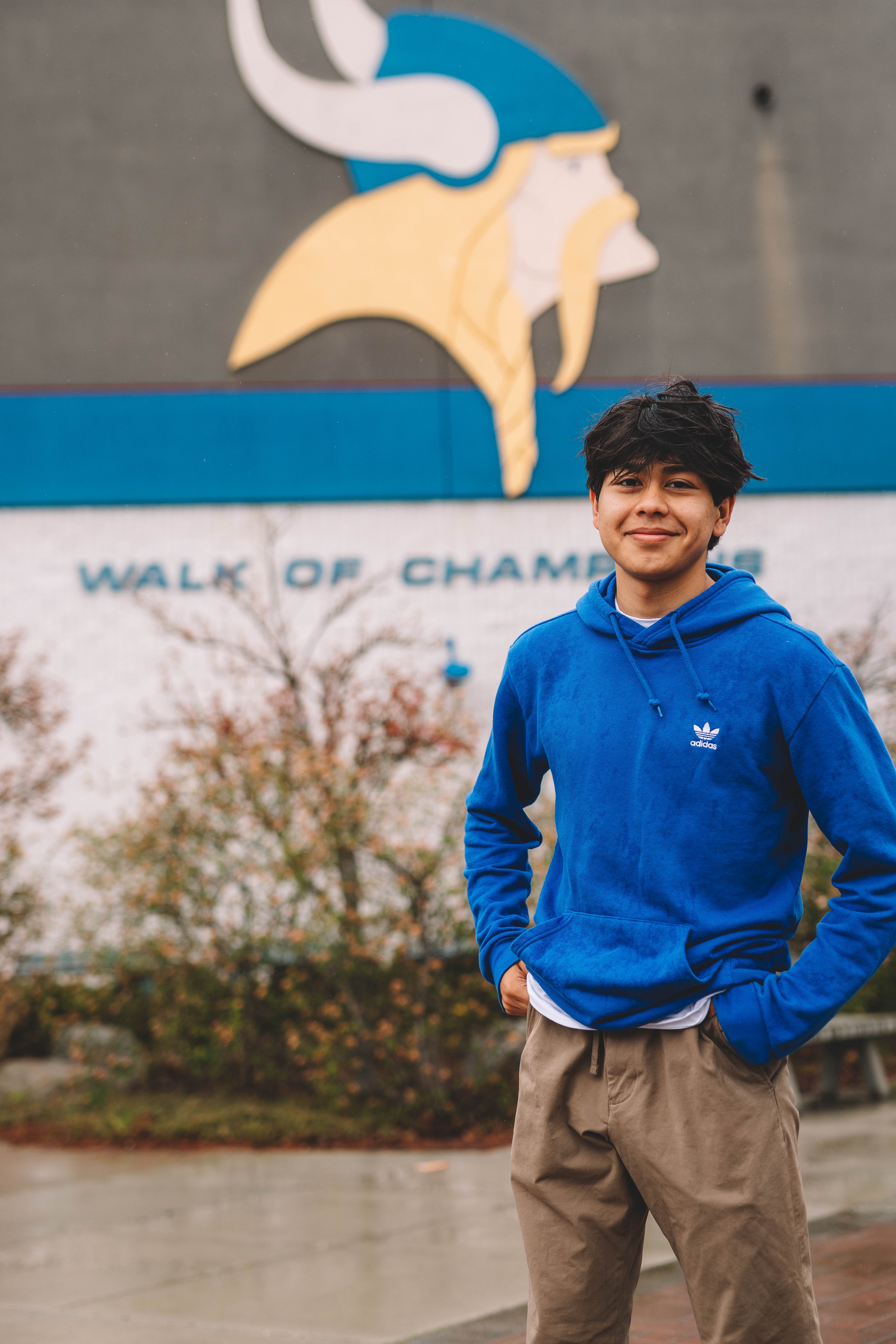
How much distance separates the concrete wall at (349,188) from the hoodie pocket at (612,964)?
876 cm

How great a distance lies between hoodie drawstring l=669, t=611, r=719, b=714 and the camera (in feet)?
7.32

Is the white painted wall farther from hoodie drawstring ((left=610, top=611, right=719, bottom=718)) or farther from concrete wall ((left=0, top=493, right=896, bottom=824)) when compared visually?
hoodie drawstring ((left=610, top=611, right=719, bottom=718))

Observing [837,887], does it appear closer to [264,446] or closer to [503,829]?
[503,829]

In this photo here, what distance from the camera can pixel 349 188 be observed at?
10.7m

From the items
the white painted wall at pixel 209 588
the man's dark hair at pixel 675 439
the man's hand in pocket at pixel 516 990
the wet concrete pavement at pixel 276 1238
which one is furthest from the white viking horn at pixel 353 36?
the man's hand in pocket at pixel 516 990

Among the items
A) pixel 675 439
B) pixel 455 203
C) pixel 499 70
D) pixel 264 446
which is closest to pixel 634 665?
pixel 675 439

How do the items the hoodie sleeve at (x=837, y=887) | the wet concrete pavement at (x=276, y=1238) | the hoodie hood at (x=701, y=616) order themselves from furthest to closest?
the wet concrete pavement at (x=276, y=1238)
the hoodie hood at (x=701, y=616)
the hoodie sleeve at (x=837, y=887)

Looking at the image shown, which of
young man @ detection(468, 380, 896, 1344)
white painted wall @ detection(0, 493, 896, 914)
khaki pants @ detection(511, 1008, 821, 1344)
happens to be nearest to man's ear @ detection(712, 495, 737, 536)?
young man @ detection(468, 380, 896, 1344)

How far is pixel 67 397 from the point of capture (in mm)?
10617

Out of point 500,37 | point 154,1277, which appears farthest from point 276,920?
point 500,37

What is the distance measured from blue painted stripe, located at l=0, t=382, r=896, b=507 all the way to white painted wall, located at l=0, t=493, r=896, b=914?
0.46 ft

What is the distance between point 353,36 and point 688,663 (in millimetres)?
9821

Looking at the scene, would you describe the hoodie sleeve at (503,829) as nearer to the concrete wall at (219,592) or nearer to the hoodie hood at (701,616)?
the hoodie hood at (701,616)

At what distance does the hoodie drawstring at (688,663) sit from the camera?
7.32ft
